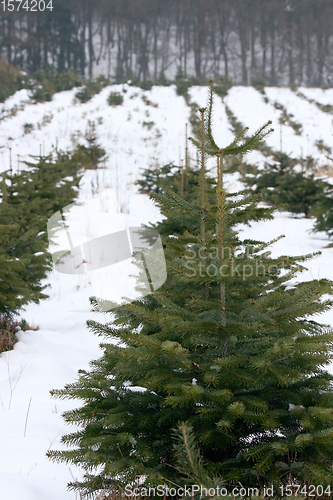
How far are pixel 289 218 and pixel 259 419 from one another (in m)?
9.21

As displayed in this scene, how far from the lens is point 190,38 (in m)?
37.3

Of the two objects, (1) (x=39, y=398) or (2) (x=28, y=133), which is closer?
(1) (x=39, y=398)

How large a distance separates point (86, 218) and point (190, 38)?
123ft

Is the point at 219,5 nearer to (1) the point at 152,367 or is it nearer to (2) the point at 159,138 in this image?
(2) the point at 159,138

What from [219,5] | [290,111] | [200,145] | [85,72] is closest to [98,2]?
[85,72]

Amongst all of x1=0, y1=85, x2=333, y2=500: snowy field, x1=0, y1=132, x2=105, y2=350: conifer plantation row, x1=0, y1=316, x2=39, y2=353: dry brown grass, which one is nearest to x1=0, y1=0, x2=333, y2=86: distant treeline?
x1=0, y1=85, x2=333, y2=500: snowy field

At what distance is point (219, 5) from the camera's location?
125 feet

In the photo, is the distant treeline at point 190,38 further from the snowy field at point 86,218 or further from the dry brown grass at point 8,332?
the dry brown grass at point 8,332

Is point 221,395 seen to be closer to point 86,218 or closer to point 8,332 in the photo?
point 8,332

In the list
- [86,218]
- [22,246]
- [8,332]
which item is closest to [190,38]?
[86,218]

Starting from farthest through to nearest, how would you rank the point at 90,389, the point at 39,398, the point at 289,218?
the point at 289,218 → the point at 39,398 → the point at 90,389

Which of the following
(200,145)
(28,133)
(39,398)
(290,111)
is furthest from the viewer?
(290,111)

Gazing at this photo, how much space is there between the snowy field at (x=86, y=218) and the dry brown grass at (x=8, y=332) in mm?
80

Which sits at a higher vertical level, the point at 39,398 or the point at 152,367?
the point at 152,367
